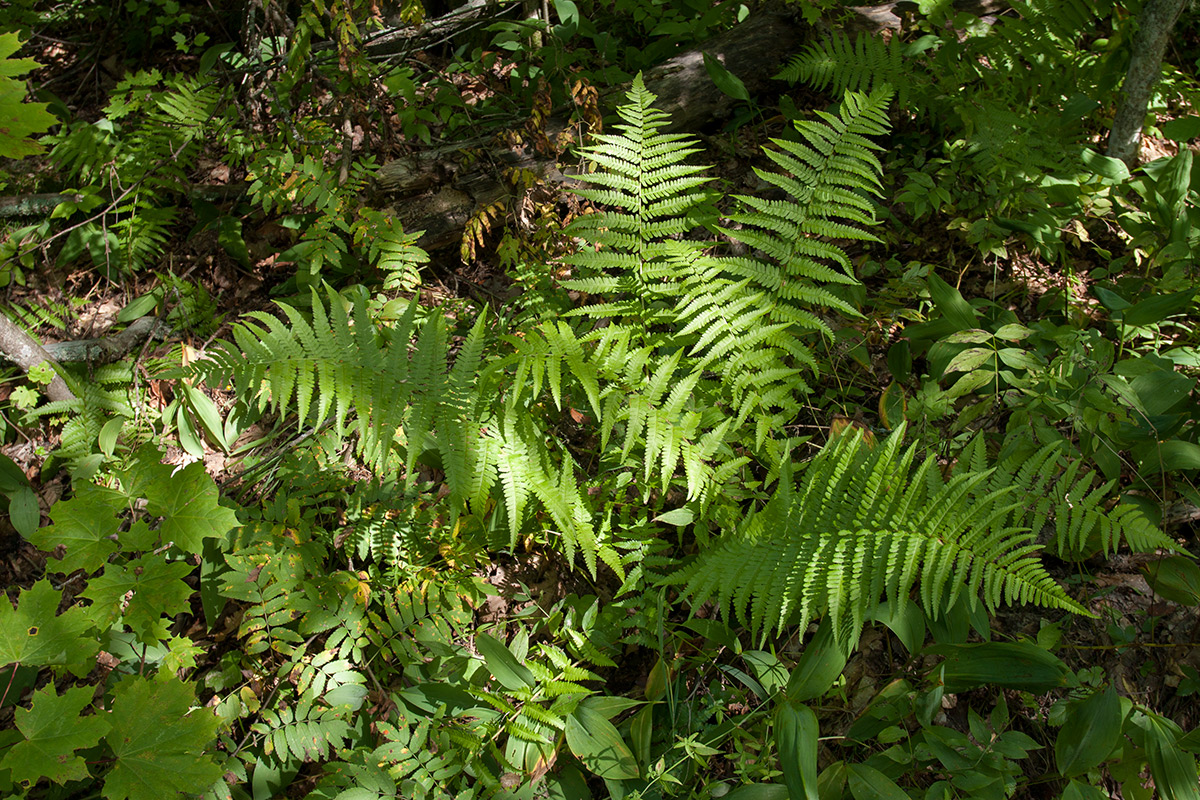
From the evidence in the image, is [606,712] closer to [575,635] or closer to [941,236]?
[575,635]

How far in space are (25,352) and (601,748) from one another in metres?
2.98

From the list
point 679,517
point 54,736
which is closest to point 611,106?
point 679,517

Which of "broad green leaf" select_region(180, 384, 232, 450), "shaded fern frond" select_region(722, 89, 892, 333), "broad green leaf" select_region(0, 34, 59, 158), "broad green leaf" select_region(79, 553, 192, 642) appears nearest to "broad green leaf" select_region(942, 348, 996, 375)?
"shaded fern frond" select_region(722, 89, 892, 333)

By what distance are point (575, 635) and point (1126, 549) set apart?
188 cm

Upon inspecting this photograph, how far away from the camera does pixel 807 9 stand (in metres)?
3.44

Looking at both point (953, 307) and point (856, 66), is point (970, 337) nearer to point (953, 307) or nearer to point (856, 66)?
point (953, 307)

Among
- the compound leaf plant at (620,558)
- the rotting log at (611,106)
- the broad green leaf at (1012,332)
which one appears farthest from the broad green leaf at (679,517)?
the rotting log at (611,106)

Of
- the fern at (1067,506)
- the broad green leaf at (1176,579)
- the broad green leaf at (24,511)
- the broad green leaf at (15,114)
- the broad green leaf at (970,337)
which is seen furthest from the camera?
the broad green leaf at (24,511)

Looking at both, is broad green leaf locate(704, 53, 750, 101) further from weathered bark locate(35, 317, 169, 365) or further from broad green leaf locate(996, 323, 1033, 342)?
weathered bark locate(35, 317, 169, 365)

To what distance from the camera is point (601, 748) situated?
76.4 inches

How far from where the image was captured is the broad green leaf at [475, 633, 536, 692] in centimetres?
204

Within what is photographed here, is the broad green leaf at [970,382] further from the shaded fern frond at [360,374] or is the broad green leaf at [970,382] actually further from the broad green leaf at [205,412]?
the broad green leaf at [205,412]

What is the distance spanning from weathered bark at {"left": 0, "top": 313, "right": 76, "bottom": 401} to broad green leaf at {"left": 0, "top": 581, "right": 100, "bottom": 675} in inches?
65.7

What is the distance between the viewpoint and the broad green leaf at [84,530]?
77.4 inches
